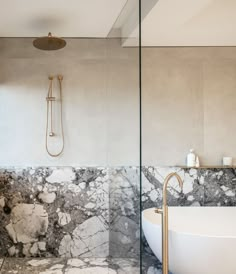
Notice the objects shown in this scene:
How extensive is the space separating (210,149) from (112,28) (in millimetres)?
Answer: 1751

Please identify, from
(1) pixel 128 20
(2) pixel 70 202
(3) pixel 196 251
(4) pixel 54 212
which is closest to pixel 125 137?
(1) pixel 128 20

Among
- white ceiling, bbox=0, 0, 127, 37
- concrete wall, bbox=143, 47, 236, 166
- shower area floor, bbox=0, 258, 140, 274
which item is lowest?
shower area floor, bbox=0, 258, 140, 274

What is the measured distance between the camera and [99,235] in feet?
12.1

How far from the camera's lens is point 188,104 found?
3.79 meters

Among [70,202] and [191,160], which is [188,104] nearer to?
[191,160]

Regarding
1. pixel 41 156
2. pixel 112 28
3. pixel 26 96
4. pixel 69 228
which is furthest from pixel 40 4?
pixel 69 228

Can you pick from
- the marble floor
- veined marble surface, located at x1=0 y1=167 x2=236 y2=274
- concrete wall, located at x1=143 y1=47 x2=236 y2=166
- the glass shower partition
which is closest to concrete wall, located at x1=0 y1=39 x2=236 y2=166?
concrete wall, located at x1=143 y1=47 x2=236 y2=166

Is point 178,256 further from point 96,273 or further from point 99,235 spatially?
point 99,235

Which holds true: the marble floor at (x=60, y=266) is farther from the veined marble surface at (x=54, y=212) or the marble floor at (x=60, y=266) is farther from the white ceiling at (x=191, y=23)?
the white ceiling at (x=191, y=23)

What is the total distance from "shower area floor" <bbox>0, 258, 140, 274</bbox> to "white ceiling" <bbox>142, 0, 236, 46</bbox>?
2.19 meters

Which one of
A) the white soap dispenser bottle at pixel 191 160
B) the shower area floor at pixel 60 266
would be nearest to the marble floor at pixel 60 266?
the shower area floor at pixel 60 266

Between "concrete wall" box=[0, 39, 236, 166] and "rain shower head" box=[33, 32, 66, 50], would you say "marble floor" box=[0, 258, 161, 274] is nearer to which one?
"concrete wall" box=[0, 39, 236, 166]

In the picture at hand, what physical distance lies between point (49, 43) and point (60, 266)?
2390 mm

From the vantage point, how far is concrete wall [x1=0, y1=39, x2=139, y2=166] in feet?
12.1
